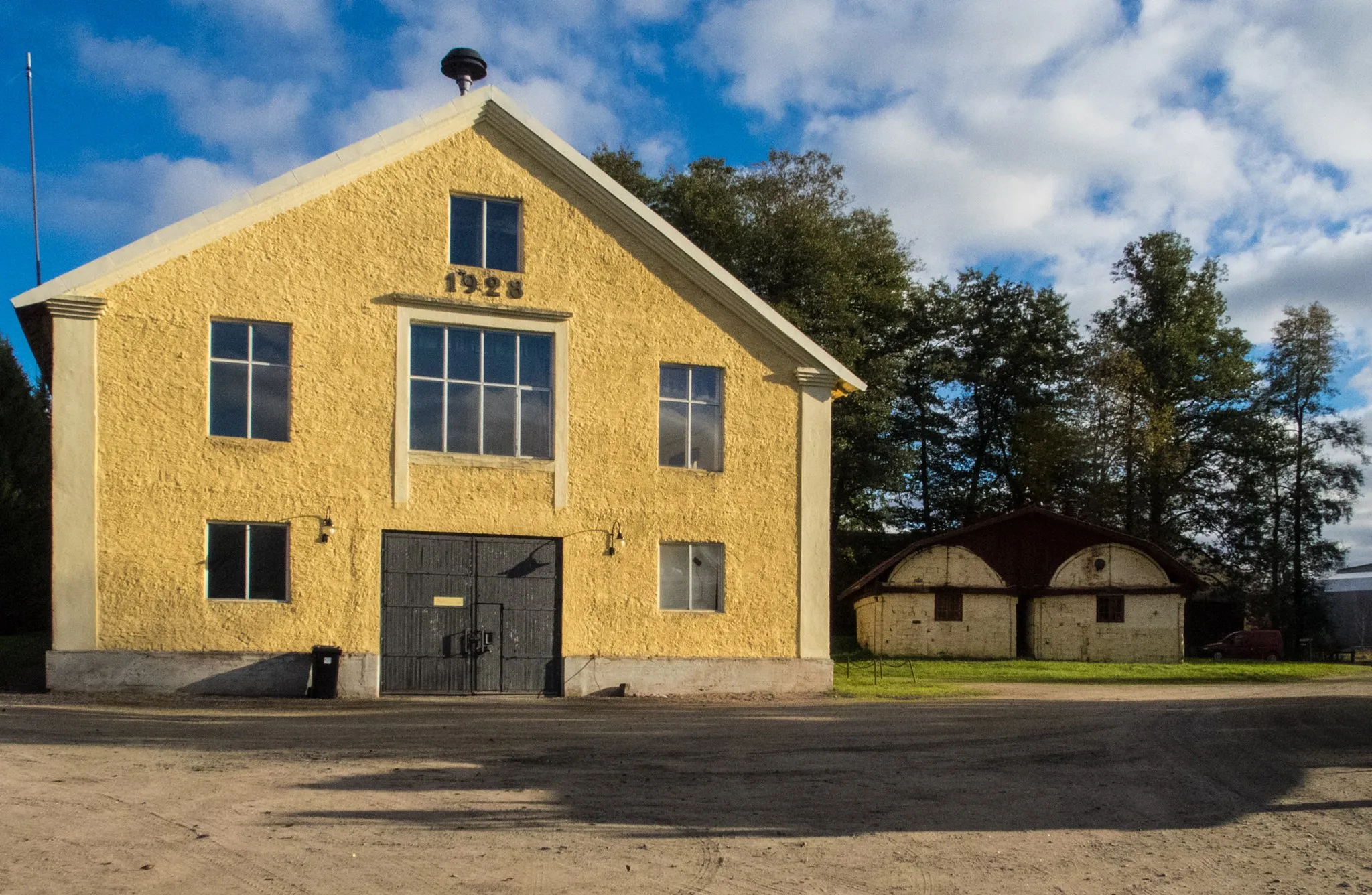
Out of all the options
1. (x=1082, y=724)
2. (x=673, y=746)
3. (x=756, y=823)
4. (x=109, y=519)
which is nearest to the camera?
(x=756, y=823)

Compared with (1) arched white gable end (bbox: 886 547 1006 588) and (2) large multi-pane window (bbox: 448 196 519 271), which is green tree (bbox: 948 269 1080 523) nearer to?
(1) arched white gable end (bbox: 886 547 1006 588)

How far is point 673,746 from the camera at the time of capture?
44.4 ft

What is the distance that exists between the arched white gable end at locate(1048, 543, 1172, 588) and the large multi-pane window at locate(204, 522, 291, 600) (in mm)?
27191

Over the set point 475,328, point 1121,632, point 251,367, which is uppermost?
point 475,328

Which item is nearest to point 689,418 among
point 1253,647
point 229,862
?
point 229,862

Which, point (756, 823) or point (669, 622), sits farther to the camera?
point (669, 622)

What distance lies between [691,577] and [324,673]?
21.4 ft

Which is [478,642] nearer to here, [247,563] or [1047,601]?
[247,563]

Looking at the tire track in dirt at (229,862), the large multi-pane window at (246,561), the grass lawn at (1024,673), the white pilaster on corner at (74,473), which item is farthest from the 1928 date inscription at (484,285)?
the tire track in dirt at (229,862)

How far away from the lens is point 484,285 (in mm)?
20859

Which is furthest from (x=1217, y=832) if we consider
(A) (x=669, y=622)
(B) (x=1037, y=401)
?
(B) (x=1037, y=401)

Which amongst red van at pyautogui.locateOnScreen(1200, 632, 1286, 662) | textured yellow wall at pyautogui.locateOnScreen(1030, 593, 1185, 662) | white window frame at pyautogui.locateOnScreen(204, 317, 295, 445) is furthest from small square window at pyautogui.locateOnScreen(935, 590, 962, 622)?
white window frame at pyautogui.locateOnScreen(204, 317, 295, 445)

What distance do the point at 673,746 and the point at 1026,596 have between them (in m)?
28.3

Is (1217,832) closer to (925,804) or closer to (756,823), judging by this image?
(925,804)
